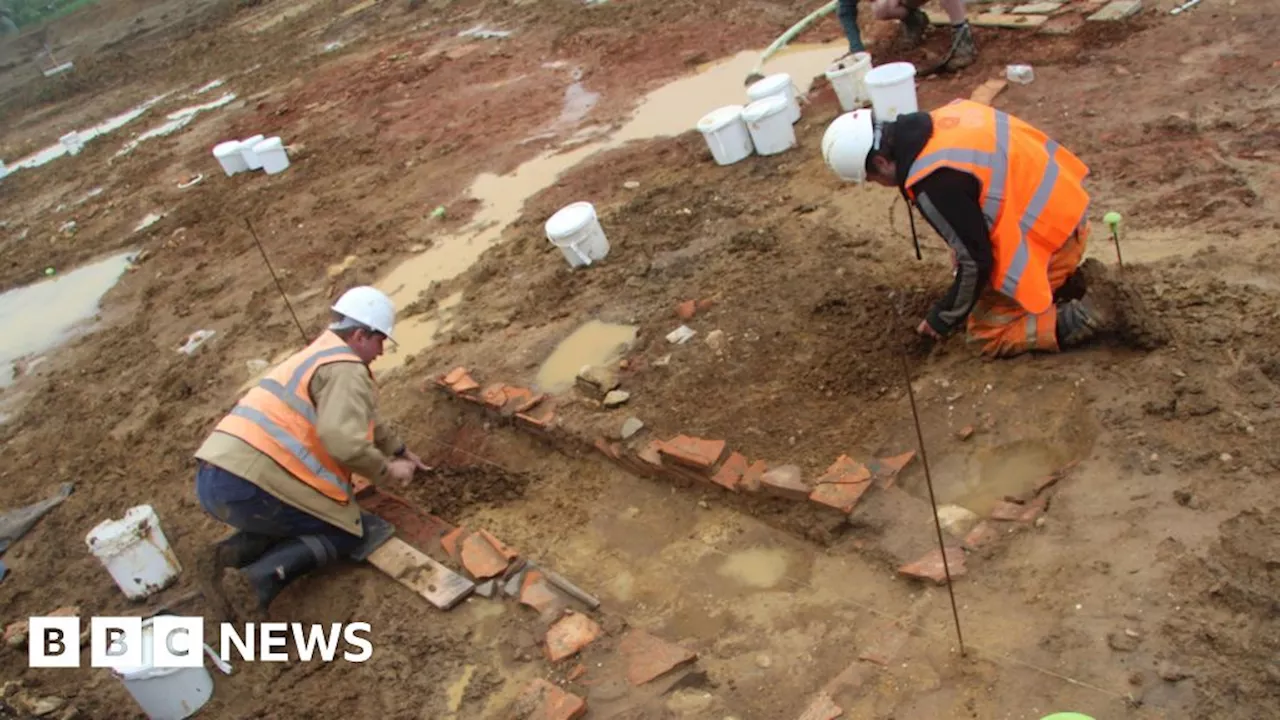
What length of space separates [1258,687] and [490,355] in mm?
4180

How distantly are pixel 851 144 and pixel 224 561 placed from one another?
3.37m

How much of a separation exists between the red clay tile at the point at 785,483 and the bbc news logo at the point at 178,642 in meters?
1.79

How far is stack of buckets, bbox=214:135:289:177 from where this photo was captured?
33.2 feet

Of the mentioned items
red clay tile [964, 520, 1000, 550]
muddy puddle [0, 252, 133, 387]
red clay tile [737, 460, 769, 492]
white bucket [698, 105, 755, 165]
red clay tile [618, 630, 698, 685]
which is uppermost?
white bucket [698, 105, 755, 165]

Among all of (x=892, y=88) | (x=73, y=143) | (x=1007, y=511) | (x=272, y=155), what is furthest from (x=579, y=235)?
(x=73, y=143)

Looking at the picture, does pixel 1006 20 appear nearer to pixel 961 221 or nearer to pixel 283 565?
pixel 961 221

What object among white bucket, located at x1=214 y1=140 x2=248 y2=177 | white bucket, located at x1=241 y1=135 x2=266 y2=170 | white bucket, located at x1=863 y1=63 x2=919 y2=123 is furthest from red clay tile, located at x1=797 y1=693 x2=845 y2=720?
white bucket, located at x1=214 y1=140 x2=248 y2=177

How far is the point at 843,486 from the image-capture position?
364 centimetres

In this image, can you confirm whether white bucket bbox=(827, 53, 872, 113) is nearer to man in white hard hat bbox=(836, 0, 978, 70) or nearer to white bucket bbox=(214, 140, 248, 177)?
man in white hard hat bbox=(836, 0, 978, 70)

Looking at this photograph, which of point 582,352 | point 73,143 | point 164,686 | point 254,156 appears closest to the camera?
point 164,686

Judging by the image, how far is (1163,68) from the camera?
6148 millimetres

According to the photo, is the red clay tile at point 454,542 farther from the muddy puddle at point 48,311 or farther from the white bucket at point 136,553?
the muddy puddle at point 48,311

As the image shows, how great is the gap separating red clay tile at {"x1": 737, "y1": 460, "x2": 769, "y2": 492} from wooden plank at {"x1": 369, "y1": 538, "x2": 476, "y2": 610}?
1.25 meters

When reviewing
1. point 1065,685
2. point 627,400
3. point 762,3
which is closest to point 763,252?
point 627,400
